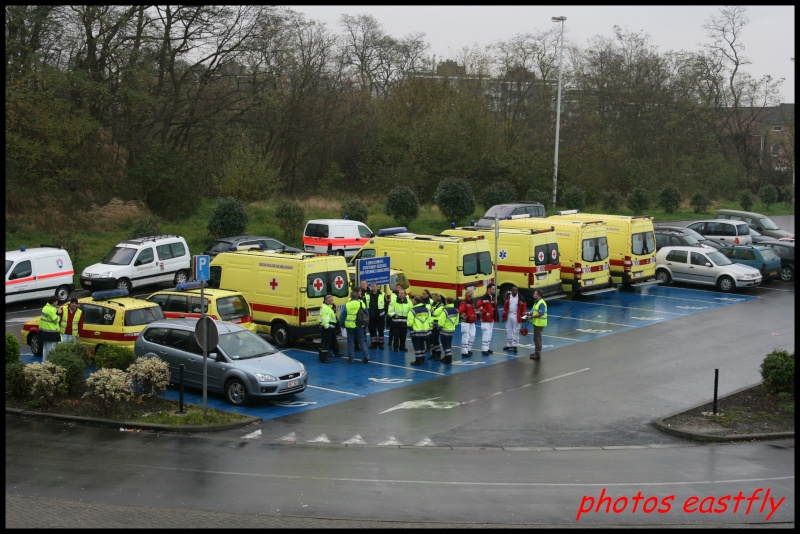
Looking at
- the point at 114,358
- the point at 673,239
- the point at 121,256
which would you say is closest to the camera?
the point at 114,358

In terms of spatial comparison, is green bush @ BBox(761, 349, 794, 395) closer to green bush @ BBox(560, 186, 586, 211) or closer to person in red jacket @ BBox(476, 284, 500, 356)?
person in red jacket @ BBox(476, 284, 500, 356)

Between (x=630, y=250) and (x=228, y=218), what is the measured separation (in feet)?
51.4

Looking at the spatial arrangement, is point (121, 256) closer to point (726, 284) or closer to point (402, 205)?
point (402, 205)

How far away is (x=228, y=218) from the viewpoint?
117 feet

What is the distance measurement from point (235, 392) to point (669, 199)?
141 ft

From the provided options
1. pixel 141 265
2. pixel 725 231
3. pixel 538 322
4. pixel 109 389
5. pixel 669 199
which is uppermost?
pixel 669 199

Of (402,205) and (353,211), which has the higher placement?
(402,205)

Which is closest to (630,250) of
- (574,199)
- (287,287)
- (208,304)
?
(287,287)

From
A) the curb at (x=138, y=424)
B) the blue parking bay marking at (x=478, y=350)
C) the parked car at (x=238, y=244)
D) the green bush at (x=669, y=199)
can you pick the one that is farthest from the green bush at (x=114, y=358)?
the green bush at (x=669, y=199)

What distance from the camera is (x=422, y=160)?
166ft

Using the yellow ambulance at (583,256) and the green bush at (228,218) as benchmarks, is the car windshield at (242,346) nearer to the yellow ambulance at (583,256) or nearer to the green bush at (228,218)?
the yellow ambulance at (583,256)

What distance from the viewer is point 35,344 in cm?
2084

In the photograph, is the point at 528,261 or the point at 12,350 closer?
the point at 12,350

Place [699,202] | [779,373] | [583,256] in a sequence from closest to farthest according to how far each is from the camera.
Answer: [779,373] → [583,256] → [699,202]
